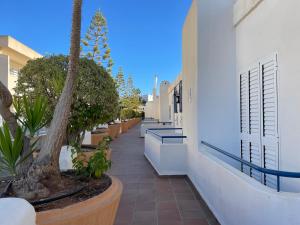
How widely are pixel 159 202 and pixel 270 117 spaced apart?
7.80 feet

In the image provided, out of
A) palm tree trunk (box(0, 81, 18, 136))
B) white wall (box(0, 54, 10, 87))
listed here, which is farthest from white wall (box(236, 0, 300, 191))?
white wall (box(0, 54, 10, 87))

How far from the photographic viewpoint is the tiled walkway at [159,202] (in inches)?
→ 188

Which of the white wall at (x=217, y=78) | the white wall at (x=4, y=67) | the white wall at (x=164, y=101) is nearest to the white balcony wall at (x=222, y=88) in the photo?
the white wall at (x=217, y=78)

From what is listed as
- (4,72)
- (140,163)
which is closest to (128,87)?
(4,72)

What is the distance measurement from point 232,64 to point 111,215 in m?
4.16

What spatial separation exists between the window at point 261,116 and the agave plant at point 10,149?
3355mm

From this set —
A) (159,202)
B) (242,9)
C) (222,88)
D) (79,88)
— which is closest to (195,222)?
(159,202)

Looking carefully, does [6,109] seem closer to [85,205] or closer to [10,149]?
[10,149]

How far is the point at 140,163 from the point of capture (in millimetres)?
10102

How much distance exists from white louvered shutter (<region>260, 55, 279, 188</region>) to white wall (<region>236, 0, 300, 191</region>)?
134 millimetres

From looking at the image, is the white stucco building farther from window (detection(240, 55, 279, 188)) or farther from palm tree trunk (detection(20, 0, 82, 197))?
palm tree trunk (detection(20, 0, 82, 197))

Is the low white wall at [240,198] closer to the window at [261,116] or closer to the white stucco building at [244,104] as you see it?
the white stucco building at [244,104]

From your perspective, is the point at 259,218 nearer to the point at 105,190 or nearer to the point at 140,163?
the point at 105,190

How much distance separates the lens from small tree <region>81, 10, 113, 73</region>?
23.2m
